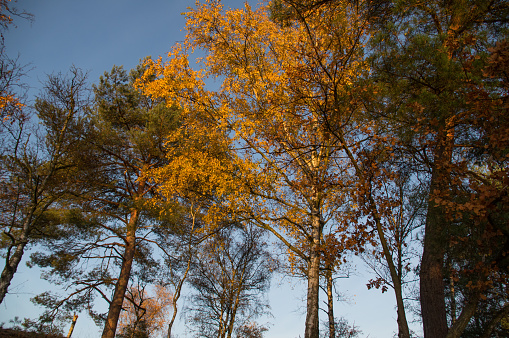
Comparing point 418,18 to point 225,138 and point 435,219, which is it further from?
point 225,138

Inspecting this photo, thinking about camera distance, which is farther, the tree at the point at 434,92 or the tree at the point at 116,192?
the tree at the point at 116,192

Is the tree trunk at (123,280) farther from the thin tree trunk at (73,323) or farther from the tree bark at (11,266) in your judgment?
the tree bark at (11,266)

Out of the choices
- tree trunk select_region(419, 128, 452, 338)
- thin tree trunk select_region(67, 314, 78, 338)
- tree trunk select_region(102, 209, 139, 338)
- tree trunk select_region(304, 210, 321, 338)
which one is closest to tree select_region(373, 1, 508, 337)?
tree trunk select_region(419, 128, 452, 338)

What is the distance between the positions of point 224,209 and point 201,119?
2.50 metres

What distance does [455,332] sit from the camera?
3.82 m

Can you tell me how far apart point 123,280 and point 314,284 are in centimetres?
797

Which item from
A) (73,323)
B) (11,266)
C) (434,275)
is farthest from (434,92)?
(73,323)

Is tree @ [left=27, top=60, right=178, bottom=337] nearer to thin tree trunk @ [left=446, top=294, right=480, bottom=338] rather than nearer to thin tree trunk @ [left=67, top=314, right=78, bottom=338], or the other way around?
thin tree trunk @ [left=67, top=314, right=78, bottom=338]

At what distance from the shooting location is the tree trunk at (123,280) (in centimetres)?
1048

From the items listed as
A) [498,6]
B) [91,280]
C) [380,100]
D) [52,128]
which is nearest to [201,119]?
[52,128]

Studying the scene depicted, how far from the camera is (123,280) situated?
11.6 meters

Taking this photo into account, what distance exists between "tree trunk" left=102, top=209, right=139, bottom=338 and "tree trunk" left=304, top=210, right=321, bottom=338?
287 inches

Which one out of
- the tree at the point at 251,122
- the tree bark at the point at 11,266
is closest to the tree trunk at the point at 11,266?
the tree bark at the point at 11,266

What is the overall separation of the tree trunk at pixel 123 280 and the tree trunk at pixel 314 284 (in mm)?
7288
